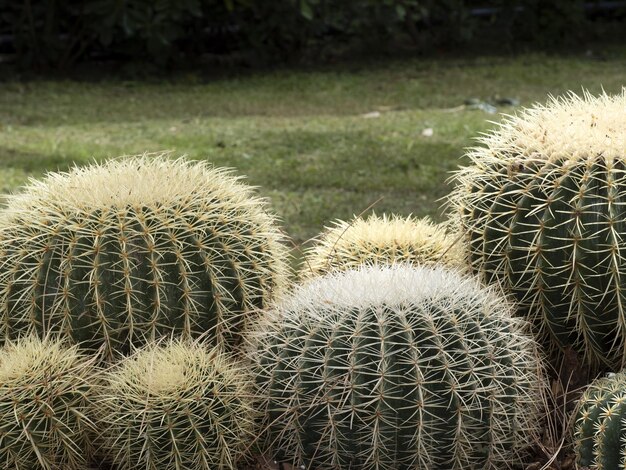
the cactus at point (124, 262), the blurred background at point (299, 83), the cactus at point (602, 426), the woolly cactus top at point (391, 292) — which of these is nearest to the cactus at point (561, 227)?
the woolly cactus top at point (391, 292)

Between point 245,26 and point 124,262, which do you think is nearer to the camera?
point 124,262

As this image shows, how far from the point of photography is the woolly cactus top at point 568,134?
134 inches

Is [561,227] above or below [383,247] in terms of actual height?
above

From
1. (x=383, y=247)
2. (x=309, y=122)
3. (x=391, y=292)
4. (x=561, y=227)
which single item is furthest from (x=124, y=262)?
→ (x=309, y=122)

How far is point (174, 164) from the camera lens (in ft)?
12.4

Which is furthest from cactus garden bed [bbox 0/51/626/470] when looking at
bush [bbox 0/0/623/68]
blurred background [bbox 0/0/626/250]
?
bush [bbox 0/0/623/68]

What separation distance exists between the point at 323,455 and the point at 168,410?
49 centimetres

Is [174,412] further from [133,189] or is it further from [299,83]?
[299,83]

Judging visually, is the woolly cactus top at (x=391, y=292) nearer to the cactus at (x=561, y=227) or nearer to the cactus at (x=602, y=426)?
the cactus at (x=561, y=227)

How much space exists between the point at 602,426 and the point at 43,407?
1622 millimetres

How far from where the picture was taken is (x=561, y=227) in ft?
11.1

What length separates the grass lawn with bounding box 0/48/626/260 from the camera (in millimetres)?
7078

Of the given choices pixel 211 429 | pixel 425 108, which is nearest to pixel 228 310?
pixel 211 429

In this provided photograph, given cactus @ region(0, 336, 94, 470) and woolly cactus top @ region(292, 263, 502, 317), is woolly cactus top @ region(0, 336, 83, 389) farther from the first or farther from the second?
woolly cactus top @ region(292, 263, 502, 317)
